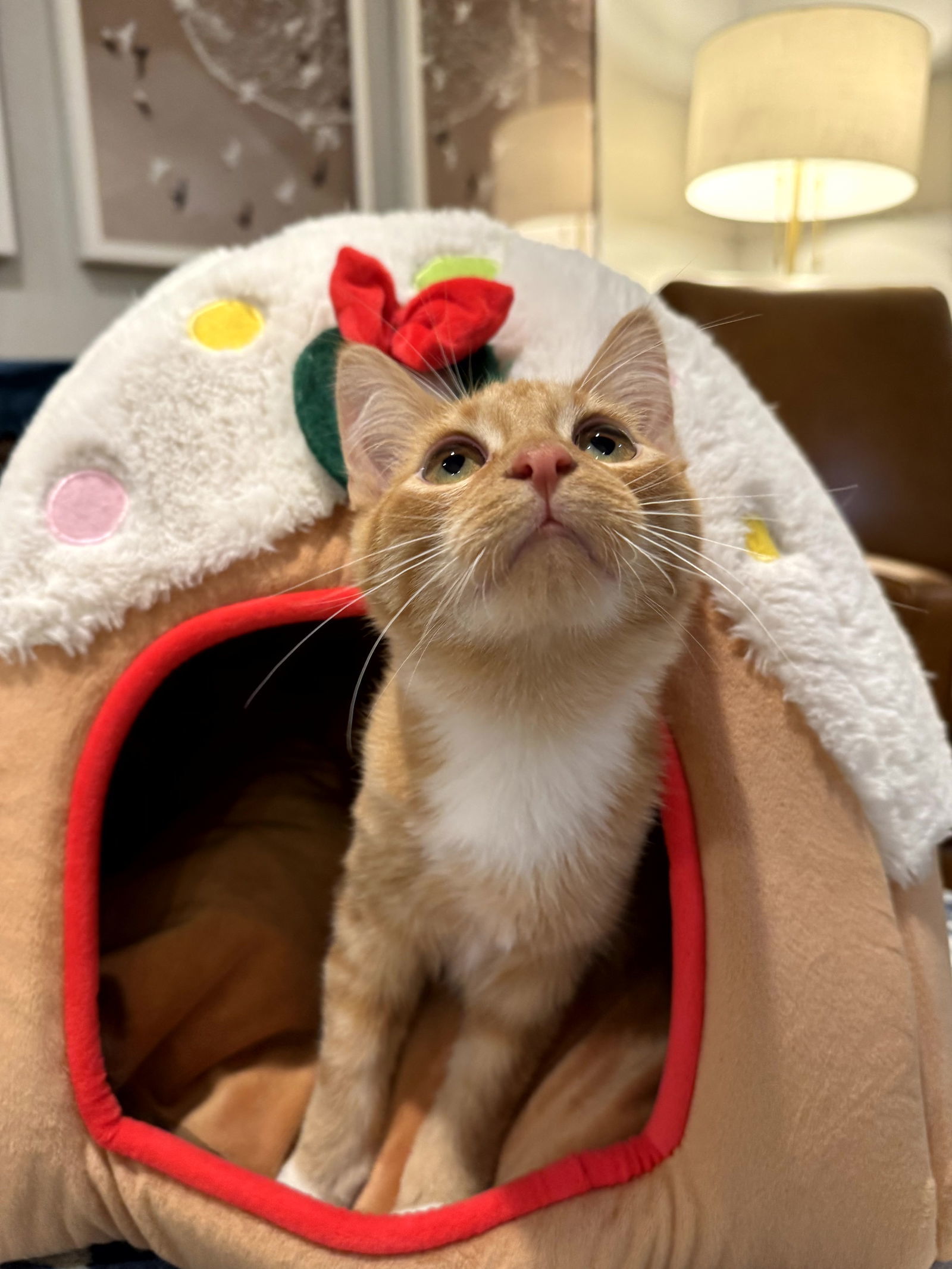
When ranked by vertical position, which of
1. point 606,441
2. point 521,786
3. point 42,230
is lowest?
point 521,786

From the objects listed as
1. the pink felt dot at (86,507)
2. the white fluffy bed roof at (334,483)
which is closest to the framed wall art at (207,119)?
the white fluffy bed roof at (334,483)

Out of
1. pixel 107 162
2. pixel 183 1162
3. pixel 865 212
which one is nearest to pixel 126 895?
pixel 183 1162

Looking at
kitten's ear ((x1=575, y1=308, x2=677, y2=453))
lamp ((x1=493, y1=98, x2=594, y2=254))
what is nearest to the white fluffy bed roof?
kitten's ear ((x1=575, y1=308, x2=677, y2=453))

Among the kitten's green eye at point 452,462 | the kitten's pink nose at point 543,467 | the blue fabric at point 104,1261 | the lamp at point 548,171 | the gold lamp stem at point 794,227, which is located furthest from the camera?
the lamp at point 548,171

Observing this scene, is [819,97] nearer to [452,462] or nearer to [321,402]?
[321,402]

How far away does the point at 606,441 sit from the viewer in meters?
0.73

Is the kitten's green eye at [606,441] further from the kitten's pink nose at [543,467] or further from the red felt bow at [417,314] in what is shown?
the red felt bow at [417,314]

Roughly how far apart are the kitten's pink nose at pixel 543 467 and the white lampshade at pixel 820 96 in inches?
61.5

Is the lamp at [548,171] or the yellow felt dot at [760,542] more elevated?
the lamp at [548,171]

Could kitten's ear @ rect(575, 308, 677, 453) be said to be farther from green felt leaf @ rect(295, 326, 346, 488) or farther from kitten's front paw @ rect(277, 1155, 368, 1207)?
kitten's front paw @ rect(277, 1155, 368, 1207)

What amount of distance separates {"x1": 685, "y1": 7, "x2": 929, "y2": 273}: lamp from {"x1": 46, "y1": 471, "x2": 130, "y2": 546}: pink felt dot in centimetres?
158

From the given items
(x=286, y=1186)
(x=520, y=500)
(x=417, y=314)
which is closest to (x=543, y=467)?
(x=520, y=500)

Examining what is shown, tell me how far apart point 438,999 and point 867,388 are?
1697 millimetres

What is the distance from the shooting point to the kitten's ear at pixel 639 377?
78cm
